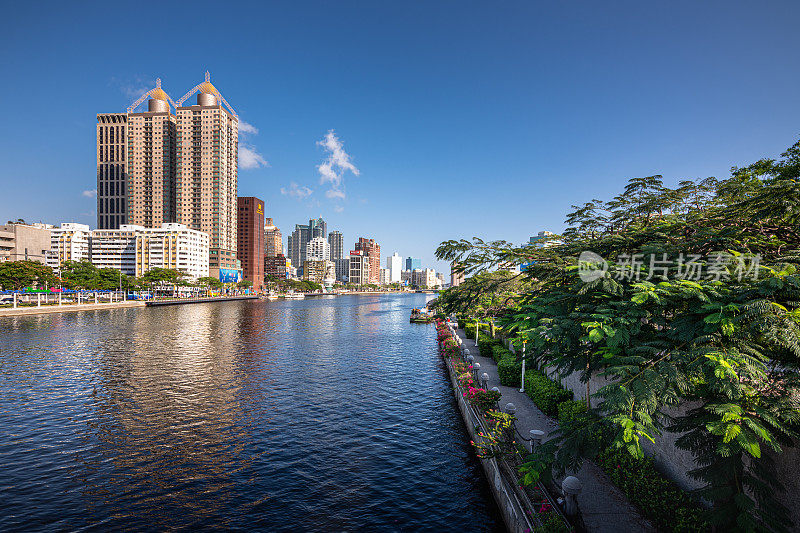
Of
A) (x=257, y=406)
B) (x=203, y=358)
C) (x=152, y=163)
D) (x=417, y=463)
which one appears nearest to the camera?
(x=417, y=463)

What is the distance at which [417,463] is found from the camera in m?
18.8

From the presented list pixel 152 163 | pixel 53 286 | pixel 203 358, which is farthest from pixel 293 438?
pixel 152 163

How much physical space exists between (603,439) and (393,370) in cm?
3211

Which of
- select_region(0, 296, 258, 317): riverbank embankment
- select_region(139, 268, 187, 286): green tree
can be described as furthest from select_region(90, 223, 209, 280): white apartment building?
select_region(0, 296, 258, 317): riverbank embankment

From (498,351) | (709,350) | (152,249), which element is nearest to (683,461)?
(709,350)

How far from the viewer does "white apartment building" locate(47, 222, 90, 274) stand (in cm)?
19388

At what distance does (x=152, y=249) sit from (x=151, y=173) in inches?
1981

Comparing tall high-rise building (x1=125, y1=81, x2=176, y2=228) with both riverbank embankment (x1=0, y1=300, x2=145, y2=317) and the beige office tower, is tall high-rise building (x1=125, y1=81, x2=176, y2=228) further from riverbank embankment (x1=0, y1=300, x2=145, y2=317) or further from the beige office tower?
riverbank embankment (x1=0, y1=300, x2=145, y2=317)

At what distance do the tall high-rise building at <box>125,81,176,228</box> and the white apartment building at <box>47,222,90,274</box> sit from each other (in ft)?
92.5

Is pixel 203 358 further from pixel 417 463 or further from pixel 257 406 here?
pixel 417 463

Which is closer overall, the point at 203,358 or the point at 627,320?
the point at 627,320

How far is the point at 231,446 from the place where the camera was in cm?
2014

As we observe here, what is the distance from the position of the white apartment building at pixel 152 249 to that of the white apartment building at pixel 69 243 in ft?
40.9

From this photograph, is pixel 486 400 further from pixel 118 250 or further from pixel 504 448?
pixel 118 250
